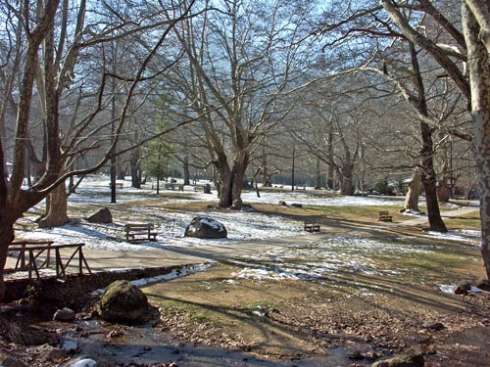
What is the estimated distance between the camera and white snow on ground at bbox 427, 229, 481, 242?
20.6m

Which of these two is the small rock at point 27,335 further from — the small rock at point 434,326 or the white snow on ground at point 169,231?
the white snow on ground at point 169,231

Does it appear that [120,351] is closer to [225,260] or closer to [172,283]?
[172,283]

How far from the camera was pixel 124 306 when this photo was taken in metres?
8.41

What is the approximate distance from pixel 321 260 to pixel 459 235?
36.7 feet

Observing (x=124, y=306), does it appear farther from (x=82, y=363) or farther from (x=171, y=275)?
(x=171, y=275)

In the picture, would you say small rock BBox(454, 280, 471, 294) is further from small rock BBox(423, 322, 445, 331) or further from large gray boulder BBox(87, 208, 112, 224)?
large gray boulder BBox(87, 208, 112, 224)

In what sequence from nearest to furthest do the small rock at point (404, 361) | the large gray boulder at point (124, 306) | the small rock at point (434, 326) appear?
the small rock at point (404, 361)
the small rock at point (434, 326)
the large gray boulder at point (124, 306)

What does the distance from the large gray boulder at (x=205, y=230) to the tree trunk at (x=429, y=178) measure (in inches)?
359

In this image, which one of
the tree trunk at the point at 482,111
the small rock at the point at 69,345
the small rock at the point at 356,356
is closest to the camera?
the small rock at the point at 356,356

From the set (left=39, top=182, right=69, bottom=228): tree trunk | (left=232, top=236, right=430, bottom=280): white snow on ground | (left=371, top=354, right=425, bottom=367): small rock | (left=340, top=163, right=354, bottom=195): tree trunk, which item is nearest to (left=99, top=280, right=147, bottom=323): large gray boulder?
(left=232, top=236, right=430, bottom=280): white snow on ground

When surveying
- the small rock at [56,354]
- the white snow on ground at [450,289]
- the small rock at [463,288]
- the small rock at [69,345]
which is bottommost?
the small rock at [69,345]

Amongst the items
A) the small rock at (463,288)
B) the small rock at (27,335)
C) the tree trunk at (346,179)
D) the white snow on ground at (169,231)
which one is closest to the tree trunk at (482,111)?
the small rock at (463,288)

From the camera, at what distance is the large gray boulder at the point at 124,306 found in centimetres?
834

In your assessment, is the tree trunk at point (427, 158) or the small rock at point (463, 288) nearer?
the small rock at point (463, 288)
